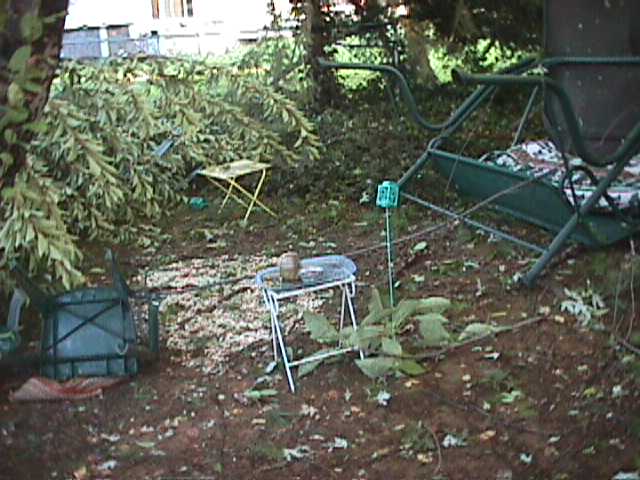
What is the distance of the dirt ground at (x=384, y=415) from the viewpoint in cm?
290

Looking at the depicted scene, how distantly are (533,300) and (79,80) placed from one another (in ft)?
9.21

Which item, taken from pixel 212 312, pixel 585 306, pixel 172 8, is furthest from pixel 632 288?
pixel 172 8

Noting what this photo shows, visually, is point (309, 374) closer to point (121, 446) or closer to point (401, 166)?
point (121, 446)

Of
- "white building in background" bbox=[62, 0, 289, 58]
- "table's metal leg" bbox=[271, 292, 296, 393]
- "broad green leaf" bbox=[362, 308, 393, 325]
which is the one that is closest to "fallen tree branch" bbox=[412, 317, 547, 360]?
"broad green leaf" bbox=[362, 308, 393, 325]

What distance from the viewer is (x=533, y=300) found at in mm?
4141

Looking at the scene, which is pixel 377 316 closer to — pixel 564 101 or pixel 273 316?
pixel 273 316

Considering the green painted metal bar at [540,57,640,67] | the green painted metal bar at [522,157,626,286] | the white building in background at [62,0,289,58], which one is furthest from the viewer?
the white building in background at [62,0,289,58]

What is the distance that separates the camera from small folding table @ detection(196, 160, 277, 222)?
6.19 meters

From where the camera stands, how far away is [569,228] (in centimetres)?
423

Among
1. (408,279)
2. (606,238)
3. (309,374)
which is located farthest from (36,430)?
(606,238)

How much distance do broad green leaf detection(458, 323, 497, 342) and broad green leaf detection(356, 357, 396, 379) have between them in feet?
1.24

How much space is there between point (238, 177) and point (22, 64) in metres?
5.28

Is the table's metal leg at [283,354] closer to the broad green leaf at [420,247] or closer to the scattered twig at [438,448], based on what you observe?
the scattered twig at [438,448]

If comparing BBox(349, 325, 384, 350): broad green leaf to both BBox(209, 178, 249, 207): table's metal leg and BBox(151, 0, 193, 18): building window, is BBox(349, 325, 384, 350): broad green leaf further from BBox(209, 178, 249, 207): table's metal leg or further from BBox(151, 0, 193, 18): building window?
BBox(151, 0, 193, 18): building window
